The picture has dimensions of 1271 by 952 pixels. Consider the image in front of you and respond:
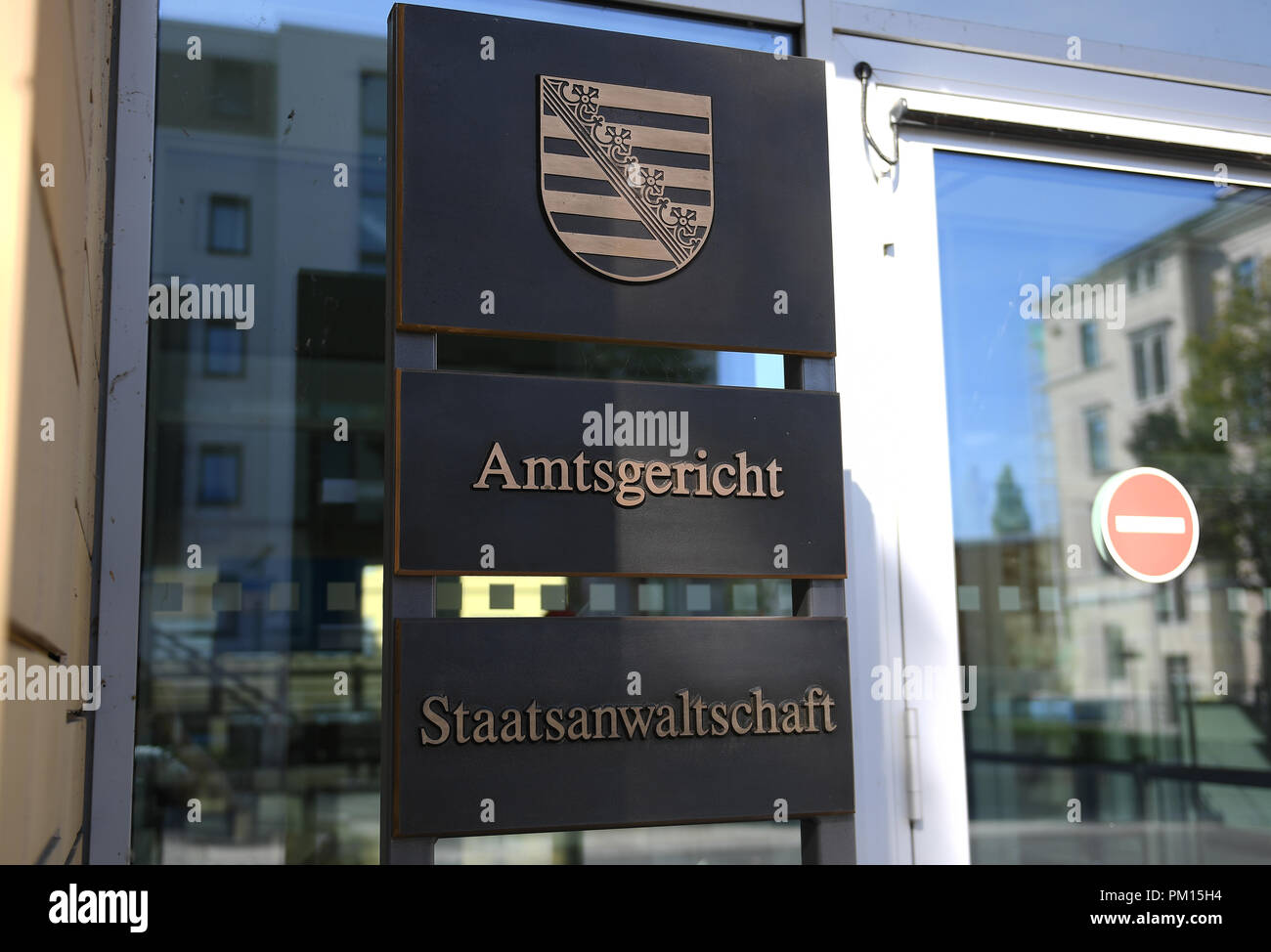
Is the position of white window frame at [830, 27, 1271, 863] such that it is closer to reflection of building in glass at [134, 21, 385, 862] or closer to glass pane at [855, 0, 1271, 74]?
glass pane at [855, 0, 1271, 74]

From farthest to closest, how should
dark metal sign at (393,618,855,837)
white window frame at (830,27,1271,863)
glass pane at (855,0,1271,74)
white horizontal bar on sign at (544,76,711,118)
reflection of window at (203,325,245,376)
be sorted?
glass pane at (855,0,1271,74)
white window frame at (830,27,1271,863)
reflection of window at (203,325,245,376)
white horizontal bar on sign at (544,76,711,118)
dark metal sign at (393,618,855,837)

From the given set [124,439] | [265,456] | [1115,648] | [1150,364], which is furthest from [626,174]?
[1115,648]

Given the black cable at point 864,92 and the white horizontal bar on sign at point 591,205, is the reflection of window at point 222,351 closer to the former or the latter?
the white horizontal bar on sign at point 591,205

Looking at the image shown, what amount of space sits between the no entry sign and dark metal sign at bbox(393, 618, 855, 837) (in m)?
1.08

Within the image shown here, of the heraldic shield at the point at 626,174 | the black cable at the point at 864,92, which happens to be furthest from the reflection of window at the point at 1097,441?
the heraldic shield at the point at 626,174

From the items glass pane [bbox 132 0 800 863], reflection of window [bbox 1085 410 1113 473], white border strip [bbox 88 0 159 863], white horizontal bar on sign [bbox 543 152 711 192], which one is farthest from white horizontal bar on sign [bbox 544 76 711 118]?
reflection of window [bbox 1085 410 1113 473]

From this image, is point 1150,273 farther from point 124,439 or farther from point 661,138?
point 124,439

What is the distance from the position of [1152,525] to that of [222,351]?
2292 mm

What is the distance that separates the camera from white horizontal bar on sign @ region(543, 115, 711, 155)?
83.2 inches

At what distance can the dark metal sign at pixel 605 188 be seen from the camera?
6.64 ft

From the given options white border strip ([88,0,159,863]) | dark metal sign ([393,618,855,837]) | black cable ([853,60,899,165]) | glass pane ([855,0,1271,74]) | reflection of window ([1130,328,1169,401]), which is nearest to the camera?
dark metal sign ([393,618,855,837])
